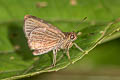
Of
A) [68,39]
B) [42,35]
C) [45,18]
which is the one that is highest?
[45,18]

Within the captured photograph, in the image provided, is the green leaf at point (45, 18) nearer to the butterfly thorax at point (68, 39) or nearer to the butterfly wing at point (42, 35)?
the butterfly thorax at point (68, 39)

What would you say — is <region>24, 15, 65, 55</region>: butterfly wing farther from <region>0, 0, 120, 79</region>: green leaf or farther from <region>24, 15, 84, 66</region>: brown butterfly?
<region>0, 0, 120, 79</region>: green leaf

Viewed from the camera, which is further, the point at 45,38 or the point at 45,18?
the point at 45,18

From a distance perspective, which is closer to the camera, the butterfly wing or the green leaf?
the butterfly wing

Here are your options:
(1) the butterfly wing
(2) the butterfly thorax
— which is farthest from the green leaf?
(1) the butterfly wing

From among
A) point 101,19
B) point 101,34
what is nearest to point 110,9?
point 101,19

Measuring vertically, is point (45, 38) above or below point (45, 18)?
below

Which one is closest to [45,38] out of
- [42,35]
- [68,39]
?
[42,35]

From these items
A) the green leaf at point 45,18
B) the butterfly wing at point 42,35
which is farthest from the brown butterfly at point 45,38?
the green leaf at point 45,18

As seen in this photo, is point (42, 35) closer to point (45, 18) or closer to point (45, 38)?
point (45, 38)
